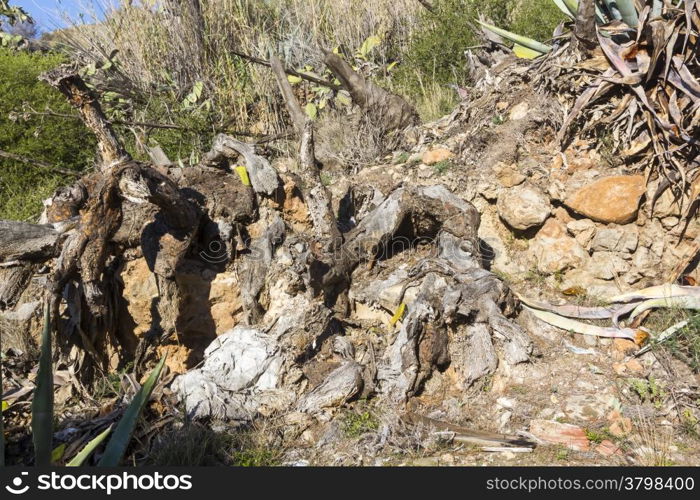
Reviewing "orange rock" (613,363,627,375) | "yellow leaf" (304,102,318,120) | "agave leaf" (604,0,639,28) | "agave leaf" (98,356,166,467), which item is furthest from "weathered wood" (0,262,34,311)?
"agave leaf" (604,0,639,28)

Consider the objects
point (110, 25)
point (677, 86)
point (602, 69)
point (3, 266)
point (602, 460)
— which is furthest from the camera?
point (110, 25)

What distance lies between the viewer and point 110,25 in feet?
29.8

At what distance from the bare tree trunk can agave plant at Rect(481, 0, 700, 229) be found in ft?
0.24

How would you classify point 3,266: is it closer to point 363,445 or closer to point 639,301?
point 363,445

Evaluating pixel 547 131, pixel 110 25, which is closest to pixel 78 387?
pixel 547 131

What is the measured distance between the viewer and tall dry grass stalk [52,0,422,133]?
8336mm

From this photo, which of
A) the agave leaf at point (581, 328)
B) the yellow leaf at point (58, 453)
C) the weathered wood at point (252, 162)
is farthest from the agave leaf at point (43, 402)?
the agave leaf at point (581, 328)

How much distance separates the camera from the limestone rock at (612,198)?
181 inches

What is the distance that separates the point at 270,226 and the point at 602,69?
272 cm

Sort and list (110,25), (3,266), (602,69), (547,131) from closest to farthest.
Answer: (3,266)
(602,69)
(547,131)
(110,25)

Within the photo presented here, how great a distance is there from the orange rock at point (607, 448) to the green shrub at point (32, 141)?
18.6 ft

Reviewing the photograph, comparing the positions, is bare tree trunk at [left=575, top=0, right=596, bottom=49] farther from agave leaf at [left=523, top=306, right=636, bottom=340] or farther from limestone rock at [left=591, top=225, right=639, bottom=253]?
agave leaf at [left=523, top=306, right=636, bottom=340]

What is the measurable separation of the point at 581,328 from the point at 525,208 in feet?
3.53

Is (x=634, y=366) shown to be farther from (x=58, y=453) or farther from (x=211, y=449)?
(x=58, y=453)
